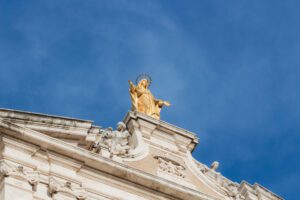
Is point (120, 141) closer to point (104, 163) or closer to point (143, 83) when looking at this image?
point (104, 163)

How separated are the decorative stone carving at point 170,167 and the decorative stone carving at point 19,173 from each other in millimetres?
4526

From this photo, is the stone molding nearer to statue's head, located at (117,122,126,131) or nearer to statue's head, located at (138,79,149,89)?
statue's head, located at (117,122,126,131)

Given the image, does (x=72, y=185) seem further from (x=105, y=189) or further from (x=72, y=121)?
(x=72, y=121)

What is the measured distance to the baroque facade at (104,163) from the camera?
17.2 metres

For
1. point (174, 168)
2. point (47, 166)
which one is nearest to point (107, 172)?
point (47, 166)

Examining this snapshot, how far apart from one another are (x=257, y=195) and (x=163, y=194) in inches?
160

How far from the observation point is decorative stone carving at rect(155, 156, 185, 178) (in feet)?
67.7

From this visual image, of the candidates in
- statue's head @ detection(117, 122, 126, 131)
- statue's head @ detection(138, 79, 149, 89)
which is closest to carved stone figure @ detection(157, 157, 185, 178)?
statue's head @ detection(117, 122, 126, 131)

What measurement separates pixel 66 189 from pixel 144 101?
19.3 ft

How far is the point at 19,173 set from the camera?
16.8 metres

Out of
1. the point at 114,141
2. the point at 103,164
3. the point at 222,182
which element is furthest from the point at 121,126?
the point at 222,182

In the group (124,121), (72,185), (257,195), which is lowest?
(72,185)

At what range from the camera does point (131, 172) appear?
18.7 meters

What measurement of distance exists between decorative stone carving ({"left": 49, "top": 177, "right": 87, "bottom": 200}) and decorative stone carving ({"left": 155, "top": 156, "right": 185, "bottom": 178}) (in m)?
3.43
